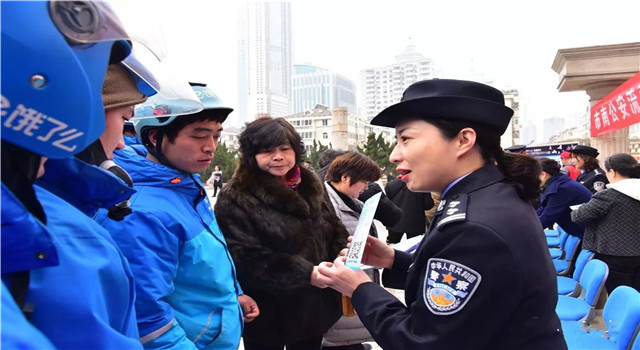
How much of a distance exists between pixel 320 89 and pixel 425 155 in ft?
474

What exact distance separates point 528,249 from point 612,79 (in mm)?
9231

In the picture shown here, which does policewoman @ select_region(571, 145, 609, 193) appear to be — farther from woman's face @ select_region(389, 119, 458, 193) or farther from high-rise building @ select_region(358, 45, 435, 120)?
high-rise building @ select_region(358, 45, 435, 120)

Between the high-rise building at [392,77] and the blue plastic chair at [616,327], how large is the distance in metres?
138

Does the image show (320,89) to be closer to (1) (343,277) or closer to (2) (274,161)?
(2) (274,161)

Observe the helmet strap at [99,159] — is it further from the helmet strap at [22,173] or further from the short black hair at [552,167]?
the short black hair at [552,167]

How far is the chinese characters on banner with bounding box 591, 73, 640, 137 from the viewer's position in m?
5.14

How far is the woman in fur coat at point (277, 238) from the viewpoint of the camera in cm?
227

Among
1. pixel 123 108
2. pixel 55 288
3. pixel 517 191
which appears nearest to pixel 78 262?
pixel 55 288

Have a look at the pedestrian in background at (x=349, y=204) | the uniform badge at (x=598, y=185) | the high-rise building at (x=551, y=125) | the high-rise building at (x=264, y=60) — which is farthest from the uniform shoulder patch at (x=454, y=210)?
the high-rise building at (x=551, y=125)

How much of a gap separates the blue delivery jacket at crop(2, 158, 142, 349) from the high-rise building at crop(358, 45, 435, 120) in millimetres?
140468

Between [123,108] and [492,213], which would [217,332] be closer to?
[123,108]

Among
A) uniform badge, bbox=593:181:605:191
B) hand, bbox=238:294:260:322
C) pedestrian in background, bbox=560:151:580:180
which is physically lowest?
pedestrian in background, bbox=560:151:580:180

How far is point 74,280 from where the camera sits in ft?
2.30

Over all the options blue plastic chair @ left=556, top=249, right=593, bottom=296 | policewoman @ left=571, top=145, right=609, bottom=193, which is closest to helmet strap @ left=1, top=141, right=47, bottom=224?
blue plastic chair @ left=556, top=249, right=593, bottom=296
